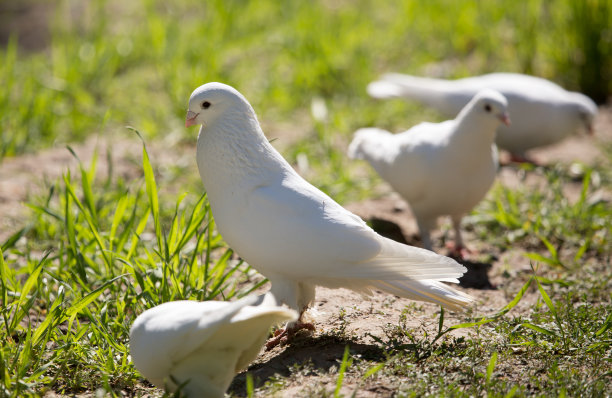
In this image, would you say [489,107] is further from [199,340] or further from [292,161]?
[199,340]

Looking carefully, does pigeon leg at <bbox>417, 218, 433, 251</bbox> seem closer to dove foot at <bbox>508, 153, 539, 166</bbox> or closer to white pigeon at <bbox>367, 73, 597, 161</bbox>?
white pigeon at <bbox>367, 73, 597, 161</bbox>

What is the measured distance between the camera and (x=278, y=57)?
6.94 m

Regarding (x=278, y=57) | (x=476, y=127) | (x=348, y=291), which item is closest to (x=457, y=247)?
(x=476, y=127)

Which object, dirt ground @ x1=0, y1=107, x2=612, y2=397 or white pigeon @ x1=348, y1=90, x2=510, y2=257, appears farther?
white pigeon @ x1=348, y1=90, x2=510, y2=257

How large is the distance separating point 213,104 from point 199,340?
1.01 meters

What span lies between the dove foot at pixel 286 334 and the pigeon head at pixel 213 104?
2.93 feet

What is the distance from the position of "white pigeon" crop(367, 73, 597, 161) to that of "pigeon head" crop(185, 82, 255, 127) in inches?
110

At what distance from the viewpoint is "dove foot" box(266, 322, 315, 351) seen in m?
2.88

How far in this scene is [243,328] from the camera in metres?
2.29

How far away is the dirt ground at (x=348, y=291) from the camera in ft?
9.05

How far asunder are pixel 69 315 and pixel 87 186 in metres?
0.81

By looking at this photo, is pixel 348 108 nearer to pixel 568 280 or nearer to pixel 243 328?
pixel 568 280

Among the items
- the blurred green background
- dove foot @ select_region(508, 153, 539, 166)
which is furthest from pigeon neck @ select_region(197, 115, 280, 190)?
dove foot @ select_region(508, 153, 539, 166)

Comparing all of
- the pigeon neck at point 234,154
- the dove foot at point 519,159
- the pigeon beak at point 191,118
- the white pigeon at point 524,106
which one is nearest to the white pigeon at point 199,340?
the pigeon neck at point 234,154
